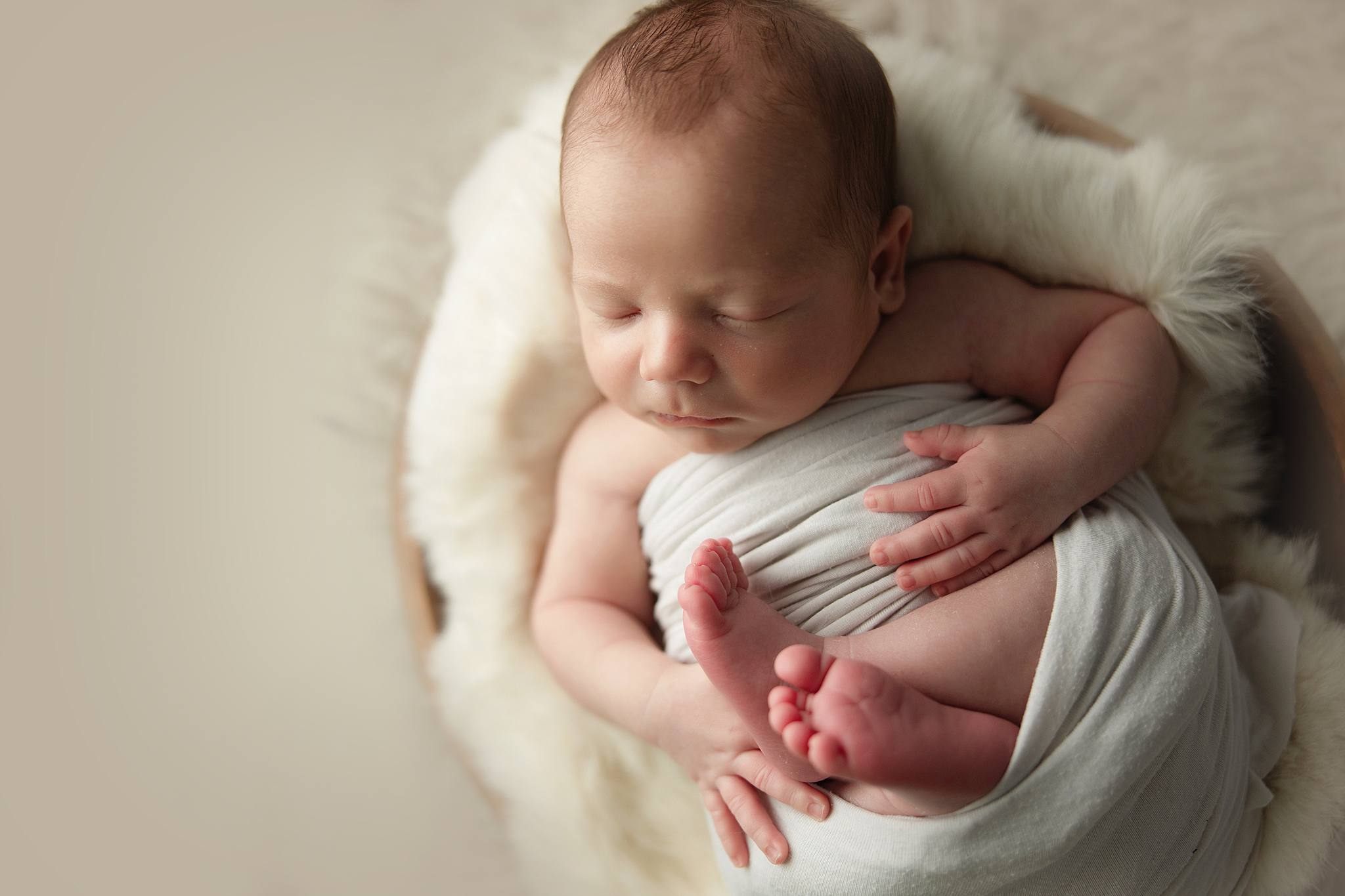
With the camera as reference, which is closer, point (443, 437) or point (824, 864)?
point (824, 864)

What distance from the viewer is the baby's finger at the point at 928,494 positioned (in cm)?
97

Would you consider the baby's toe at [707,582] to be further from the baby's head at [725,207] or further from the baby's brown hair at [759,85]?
the baby's brown hair at [759,85]

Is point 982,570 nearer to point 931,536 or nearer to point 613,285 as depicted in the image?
point 931,536

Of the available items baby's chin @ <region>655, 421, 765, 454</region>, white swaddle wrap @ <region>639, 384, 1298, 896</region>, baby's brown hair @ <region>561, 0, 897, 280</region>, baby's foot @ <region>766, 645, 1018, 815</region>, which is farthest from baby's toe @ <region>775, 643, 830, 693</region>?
baby's brown hair @ <region>561, 0, 897, 280</region>

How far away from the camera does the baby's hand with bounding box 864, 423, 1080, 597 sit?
96 cm

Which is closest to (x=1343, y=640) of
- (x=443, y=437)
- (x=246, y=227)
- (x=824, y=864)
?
(x=824, y=864)

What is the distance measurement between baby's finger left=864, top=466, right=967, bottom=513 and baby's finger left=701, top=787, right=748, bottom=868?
361 millimetres

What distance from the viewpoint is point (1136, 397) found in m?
1.02

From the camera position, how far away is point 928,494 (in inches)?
38.3

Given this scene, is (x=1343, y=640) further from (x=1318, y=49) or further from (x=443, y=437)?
(x=443, y=437)

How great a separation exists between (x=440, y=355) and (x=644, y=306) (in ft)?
1.42

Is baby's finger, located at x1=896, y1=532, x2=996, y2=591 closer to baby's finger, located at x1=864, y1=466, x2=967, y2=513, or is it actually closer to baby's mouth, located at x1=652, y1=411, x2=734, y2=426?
baby's finger, located at x1=864, y1=466, x2=967, y2=513

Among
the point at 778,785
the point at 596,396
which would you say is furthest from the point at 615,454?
the point at 778,785

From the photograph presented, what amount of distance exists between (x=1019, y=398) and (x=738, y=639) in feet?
1.54
